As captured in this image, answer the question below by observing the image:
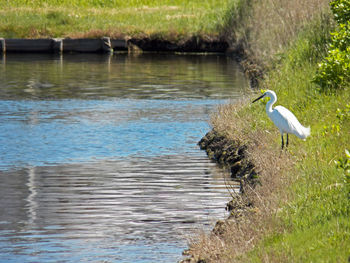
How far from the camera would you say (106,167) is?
16016 mm

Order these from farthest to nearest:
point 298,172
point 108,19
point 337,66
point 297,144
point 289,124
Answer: point 108,19 → point 337,66 → point 297,144 → point 289,124 → point 298,172

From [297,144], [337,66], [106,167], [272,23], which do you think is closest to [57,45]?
[272,23]

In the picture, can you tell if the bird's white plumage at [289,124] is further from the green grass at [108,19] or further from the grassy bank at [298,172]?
the green grass at [108,19]

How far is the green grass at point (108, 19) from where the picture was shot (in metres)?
44.0

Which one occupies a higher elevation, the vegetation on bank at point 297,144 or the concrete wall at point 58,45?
the vegetation on bank at point 297,144

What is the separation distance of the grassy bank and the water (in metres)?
0.97

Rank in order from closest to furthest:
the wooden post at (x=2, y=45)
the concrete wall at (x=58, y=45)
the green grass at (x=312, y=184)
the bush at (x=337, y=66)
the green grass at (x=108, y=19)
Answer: the green grass at (x=312, y=184) → the bush at (x=337, y=66) → the wooden post at (x=2, y=45) → the concrete wall at (x=58, y=45) → the green grass at (x=108, y=19)

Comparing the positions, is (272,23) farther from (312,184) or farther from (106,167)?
(312,184)

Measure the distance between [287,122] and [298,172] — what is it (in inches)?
73.9

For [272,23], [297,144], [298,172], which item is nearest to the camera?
[298,172]

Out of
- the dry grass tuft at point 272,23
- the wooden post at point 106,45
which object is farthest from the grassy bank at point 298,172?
the wooden post at point 106,45

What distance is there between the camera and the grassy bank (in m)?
8.42

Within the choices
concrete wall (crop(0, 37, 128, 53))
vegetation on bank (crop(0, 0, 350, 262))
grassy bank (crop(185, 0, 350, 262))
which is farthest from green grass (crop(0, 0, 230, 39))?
grassy bank (crop(185, 0, 350, 262))

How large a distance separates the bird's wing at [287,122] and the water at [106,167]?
60.0 inches
